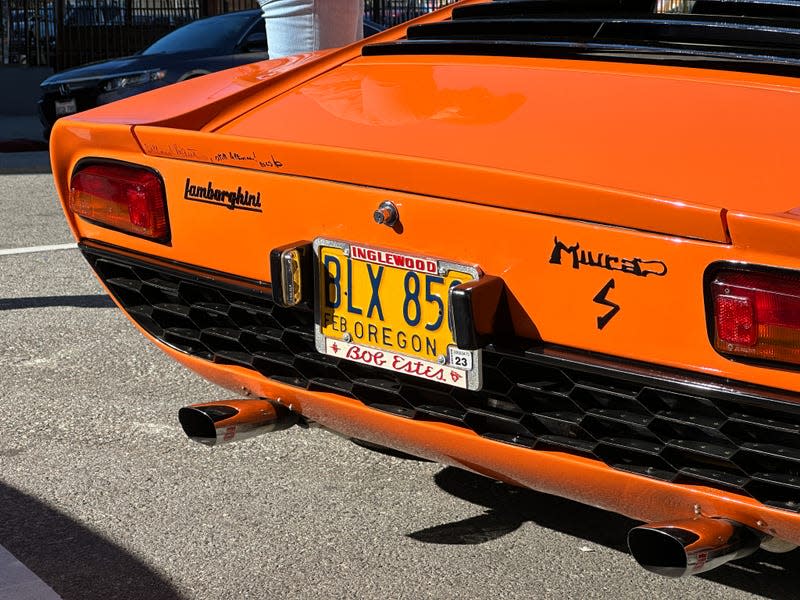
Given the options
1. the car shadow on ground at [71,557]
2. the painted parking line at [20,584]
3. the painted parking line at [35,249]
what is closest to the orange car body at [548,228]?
the car shadow on ground at [71,557]

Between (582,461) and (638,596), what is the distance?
1.56ft

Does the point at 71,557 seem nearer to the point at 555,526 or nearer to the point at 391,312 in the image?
the point at 391,312

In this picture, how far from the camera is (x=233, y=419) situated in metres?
2.59

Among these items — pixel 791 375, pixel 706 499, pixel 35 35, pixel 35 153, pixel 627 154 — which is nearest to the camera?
pixel 791 375

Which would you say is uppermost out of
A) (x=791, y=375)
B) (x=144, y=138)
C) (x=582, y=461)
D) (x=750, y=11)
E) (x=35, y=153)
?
(x=750, y=11)

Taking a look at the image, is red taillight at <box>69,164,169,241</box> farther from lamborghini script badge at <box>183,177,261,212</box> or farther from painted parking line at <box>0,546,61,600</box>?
painted parking line at <box>0,546,61,600</box>

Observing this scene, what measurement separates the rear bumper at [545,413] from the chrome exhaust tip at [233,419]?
39 mm

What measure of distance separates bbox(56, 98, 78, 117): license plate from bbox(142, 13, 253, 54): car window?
0.75m

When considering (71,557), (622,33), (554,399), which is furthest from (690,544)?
(71,557)

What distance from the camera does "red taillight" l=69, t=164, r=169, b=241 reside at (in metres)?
2.64

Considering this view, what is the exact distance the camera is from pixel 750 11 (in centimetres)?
277

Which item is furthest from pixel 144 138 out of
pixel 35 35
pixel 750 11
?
pixel 35 35

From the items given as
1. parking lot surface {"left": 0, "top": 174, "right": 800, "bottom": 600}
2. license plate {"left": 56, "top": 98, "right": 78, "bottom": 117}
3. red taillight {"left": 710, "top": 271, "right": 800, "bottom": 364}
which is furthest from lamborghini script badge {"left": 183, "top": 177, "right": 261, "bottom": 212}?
license plate {"left": 56, "top": 98, "right": 78, "bottom": 117}

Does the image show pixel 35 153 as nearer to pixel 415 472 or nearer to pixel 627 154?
pixel 415 472
